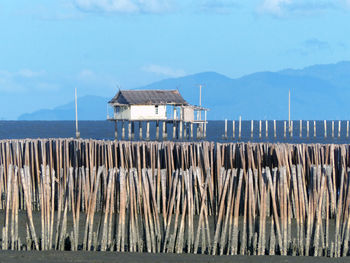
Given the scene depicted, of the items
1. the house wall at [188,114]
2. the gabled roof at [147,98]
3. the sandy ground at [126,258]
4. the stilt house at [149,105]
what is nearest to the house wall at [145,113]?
the stilt house at [149,105]

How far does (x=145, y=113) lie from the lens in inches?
1991

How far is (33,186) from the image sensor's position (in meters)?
15.3

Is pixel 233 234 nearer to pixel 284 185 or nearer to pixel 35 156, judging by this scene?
pixel 284 185

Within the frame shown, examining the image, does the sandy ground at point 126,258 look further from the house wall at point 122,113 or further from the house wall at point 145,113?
the house wall at point 122,113

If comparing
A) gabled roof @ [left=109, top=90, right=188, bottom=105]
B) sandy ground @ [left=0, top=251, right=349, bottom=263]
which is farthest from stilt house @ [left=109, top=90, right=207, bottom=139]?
sandy ground @ [left=0, top=251, right=349, bottom=263]

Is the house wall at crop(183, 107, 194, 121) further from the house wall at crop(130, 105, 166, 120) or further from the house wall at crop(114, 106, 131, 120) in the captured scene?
the house wall at crop(114, 106, 131, 120)

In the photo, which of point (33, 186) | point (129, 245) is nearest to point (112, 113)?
point (33, 186)

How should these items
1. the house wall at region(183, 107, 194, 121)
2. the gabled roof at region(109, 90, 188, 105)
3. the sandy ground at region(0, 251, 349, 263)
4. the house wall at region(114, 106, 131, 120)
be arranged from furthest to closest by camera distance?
the house wall at region(183, 107, 194, 121) → the house wall at region(114, 106, 131, 120) → the gabled roof at region(109, 90, 188, 105) → the sandy ground at region(0, 251, 349, 263)

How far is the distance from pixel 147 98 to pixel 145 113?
116cm

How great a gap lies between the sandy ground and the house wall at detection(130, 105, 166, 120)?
1596 inches

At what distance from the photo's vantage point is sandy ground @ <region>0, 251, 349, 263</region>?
30.5 ft

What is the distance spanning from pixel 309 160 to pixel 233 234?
15.0 ft

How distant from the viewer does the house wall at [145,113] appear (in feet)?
165

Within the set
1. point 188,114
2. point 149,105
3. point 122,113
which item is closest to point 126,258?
point 149,105
